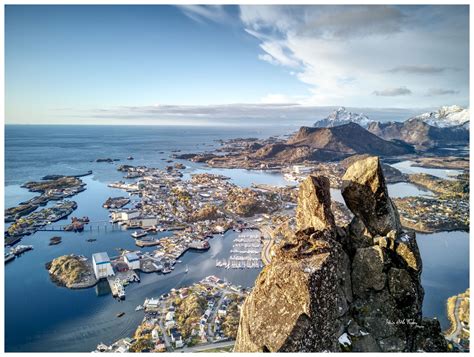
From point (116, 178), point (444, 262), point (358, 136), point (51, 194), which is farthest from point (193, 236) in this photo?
point (358, 136)

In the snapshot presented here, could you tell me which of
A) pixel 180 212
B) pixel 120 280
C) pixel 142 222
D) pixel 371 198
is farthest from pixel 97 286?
pixel 371 198

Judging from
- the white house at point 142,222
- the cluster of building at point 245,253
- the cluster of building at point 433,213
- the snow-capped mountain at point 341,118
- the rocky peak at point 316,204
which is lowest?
the cluster of building at point 245,253

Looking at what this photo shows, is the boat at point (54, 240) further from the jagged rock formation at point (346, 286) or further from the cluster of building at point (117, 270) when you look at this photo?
the jagged rock formation at point (346, 286)

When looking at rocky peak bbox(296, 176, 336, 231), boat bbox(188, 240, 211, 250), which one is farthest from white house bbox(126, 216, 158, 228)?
rocky peak bbox(296, 176, 336, 231)

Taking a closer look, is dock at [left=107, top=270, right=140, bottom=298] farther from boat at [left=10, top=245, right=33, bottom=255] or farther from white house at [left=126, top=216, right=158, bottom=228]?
white house at [left=126, top=216, right=158, bottom=228]

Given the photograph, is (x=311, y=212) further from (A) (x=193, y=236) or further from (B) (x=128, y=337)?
(A) (x=193, y=236)

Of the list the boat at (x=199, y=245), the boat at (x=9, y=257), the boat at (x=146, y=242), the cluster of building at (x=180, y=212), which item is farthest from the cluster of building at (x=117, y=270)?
the boat at (x=9, y=257)

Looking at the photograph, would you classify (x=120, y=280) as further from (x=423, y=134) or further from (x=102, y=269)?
(x=423, y=134)

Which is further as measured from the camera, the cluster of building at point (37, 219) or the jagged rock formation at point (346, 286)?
the cluster of building at point (37, 219)
